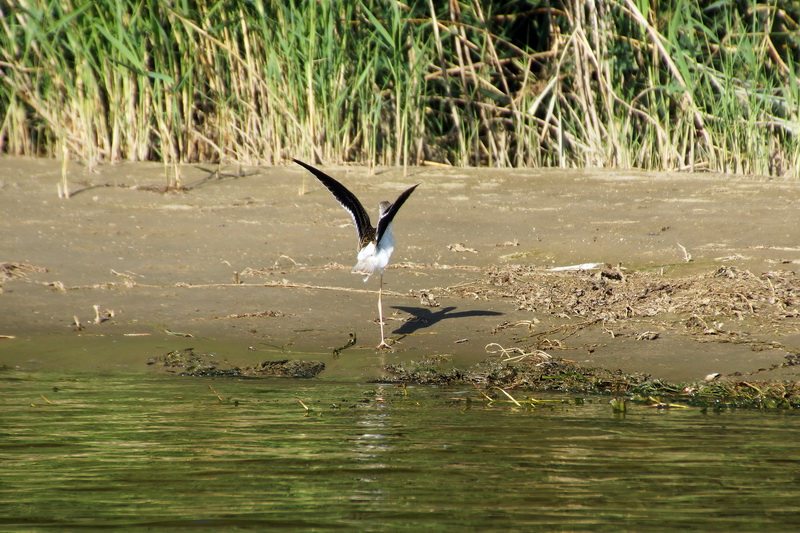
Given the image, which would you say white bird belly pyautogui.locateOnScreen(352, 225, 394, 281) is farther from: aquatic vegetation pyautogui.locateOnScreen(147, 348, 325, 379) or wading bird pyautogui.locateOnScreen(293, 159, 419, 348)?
aquatic vegetation pyautogui.locateOnScreen(147, 348, 325, 379)

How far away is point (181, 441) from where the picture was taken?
3.61 m

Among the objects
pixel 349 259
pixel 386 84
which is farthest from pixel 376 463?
pixel 386 84

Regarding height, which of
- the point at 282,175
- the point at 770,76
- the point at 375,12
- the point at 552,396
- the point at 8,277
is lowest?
the point at 552,396

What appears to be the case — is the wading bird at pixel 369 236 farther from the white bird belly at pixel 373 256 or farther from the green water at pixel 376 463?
the green water at pixel 376 463

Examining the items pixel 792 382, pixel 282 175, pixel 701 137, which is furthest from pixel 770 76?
pixel 792 382

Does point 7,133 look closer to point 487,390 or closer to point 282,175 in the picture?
point 282,175

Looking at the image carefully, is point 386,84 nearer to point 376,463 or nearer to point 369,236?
point 369,236

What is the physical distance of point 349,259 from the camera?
23.1 feet

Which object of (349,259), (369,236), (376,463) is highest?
(369,236)

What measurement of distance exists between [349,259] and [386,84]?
2963 millimetres

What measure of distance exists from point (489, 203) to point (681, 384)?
3.87 metres

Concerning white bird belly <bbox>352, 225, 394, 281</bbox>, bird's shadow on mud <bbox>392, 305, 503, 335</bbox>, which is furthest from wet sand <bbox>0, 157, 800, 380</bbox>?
white bird belly <bbox>352, 225, 394, 281</bbox>

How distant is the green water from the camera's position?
2.71 metres

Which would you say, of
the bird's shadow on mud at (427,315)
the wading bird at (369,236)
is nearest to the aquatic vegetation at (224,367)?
the wading bird at (369,236)
